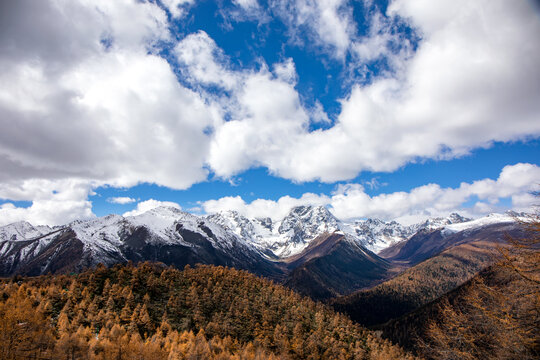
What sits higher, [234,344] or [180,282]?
[180,282]

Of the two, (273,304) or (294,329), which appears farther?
(273,304)

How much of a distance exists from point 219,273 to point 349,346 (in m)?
82.8

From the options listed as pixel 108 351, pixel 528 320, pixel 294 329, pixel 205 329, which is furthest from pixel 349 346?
pixel 528 320

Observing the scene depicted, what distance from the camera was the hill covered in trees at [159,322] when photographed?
63344 millimetres

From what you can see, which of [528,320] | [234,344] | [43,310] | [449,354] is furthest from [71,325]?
[528,320]

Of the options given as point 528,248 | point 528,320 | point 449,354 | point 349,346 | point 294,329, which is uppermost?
point 528,248

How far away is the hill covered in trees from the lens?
2494 inches

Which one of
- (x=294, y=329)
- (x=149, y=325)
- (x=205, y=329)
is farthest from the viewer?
(x=294, y=329)

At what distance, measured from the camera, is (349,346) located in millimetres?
109500

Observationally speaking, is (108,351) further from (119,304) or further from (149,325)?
(119,304)

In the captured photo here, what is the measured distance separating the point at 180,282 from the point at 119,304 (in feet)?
115

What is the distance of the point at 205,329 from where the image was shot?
309 feet

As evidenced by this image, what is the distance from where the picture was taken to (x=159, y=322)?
300ft

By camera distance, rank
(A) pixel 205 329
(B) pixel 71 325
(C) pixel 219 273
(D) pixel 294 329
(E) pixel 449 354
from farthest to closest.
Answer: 1. (C) pixel 219 273
2. (D) pixel 294 329
3. (A) pixel 205 329
4. (B) pixel 71 325
5. (E) pixel 449 354
